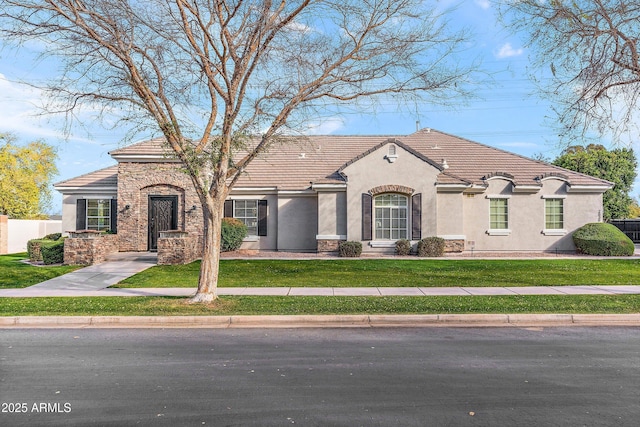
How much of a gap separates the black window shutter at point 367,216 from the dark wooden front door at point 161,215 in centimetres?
896

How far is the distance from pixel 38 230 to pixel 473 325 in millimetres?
28905

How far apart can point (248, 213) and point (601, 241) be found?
17.5 m

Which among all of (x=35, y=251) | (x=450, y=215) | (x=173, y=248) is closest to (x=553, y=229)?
(x=450, y=215)

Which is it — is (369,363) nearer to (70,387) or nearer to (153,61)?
(70,387)

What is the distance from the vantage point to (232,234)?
21594mm

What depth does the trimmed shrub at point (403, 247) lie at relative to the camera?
2067 centimetres

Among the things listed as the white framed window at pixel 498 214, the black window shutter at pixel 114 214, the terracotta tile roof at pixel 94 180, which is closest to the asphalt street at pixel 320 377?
the black window shutter at pixel 114 214

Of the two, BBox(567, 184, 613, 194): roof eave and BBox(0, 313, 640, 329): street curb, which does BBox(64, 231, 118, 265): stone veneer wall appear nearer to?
BBox(0, 313, 640, 329): street curb

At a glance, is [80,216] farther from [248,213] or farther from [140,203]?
[248,213]

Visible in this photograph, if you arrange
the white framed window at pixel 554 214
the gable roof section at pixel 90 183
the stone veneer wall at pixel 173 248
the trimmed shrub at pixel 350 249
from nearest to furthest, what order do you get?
the stone veneer wall at pixel 173 248 < the trimmed shrub at pixel 350 249 < the gable roof section at pixel 90 183 < the white framed window at pixel 554 214

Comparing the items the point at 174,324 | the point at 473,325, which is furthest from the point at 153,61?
the point at 473,325

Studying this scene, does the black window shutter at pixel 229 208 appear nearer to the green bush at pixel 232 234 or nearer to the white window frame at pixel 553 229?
the green bush at pixel 232 234

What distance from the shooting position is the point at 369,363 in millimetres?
6559

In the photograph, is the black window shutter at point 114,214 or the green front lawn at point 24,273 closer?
the green front lawn at point 24,273
